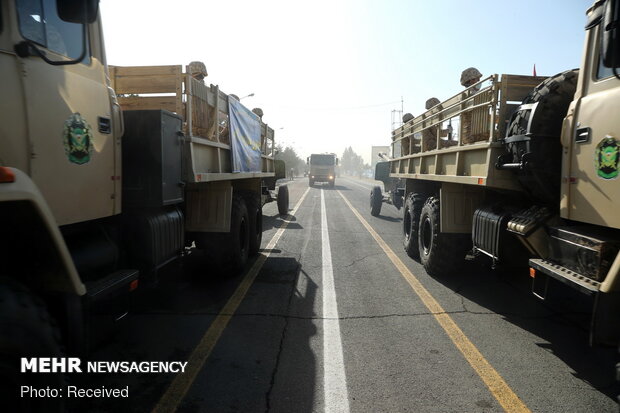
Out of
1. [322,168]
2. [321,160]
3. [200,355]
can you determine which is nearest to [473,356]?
[200,355]

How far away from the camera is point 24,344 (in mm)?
1846

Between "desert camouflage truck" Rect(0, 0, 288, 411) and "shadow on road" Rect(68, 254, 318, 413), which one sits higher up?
"desert camouflage truck" Rect(0, 0, 288, 411)

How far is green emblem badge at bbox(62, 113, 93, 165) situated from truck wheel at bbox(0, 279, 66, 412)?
1.11 meters

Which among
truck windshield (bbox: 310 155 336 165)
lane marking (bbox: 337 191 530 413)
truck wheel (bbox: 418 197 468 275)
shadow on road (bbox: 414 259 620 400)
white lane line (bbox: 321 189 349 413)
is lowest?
white lane line (bbox: 321 189 349 413)

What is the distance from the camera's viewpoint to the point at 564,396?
2.84 meters

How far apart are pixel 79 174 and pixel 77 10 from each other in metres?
1.12

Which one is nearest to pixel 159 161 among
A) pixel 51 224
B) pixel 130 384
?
pixel 51 224

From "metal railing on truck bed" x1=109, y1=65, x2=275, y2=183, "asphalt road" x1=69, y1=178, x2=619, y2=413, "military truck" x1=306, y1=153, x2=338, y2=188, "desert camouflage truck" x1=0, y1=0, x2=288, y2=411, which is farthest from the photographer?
"military truck" x1=306, y1=153, x2=338, y2=188

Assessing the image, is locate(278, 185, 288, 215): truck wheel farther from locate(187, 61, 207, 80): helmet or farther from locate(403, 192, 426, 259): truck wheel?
locate(187, 61, 207, 80): helmet

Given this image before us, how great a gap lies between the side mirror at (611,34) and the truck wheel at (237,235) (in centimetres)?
447

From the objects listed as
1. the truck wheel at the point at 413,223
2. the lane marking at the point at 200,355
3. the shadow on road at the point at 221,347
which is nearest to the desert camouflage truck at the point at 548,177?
the truck wheel at the point at 413,223

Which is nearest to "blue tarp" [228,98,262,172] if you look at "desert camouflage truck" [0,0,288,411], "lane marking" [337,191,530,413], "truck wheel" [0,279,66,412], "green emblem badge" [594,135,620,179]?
"desert camouflage truck" [0,0,288,411]

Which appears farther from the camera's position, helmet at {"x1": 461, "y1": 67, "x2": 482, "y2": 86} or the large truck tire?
helmet at {"x1": 461, "y1": 67, "x2": 482, "y2": 86}

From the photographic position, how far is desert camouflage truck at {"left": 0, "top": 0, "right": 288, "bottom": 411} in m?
2.05
